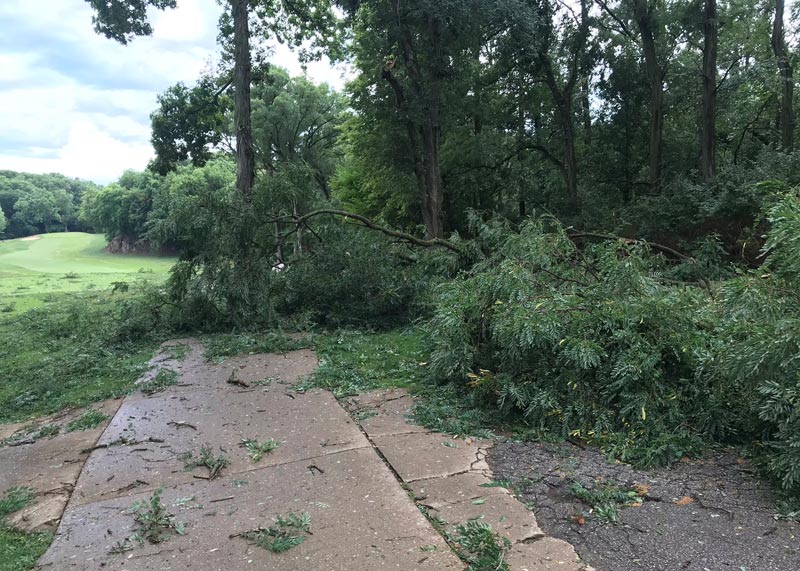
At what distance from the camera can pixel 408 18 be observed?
13750 millimetres

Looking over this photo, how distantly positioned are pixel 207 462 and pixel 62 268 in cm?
3848

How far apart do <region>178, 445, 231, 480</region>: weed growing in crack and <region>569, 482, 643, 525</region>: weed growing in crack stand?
2239 millimetres

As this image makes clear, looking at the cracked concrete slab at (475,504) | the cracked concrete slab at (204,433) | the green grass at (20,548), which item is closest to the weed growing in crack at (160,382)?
the cracked concrete slab at (204,433)

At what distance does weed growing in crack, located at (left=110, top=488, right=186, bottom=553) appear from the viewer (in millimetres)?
2826

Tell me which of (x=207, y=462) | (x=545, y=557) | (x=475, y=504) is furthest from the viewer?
(x=207, y=462)

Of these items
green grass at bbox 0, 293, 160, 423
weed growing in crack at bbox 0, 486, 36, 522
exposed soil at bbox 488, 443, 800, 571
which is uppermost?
exposed soil at bbox 488, 443, 800, 571

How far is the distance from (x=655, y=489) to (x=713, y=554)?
2.02 feet

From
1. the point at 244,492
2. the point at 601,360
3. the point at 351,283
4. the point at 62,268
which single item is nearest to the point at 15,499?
the point at 244,492

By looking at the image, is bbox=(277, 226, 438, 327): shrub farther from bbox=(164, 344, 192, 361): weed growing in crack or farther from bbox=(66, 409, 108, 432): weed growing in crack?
bbox=(66, 409, 108, 432): weed growing in crack

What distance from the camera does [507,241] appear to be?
666cm

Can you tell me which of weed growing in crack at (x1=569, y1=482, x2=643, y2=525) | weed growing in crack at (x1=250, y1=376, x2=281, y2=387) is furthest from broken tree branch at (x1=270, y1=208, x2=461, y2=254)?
weed growing in crack at (x1=569, y1=482, x2=643, y2=525)

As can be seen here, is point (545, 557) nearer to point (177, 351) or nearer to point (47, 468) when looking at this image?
point (47, 468)

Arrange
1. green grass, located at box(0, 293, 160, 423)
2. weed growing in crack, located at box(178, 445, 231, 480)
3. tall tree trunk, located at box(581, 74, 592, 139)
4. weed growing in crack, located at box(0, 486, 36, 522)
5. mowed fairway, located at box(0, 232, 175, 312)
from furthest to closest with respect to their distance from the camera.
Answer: mowed fairway, located at box(0, 232, 175, 312)
tall tree trunk, located at box(581, 74, 592, 139)
green grass, located at box(0, 293, 160, 423)
weed growing in crack, located at box(178, 445, 231, 480)
weed growing in crack, located at box(0, 486, 36, 522)

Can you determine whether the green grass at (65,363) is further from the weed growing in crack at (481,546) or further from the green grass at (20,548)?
the weed growing in crack at (481,546)
